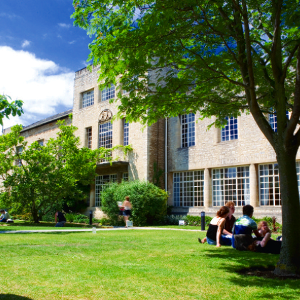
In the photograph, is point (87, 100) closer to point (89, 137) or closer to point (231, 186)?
point (89, 137)

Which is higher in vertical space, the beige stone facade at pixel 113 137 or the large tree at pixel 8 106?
the beige stone facade at pixel 113 137

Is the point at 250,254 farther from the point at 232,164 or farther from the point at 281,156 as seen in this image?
the point at 232,164

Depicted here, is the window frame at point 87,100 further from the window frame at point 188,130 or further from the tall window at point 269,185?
the tall window at point 269,185

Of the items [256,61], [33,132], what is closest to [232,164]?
[256,61]

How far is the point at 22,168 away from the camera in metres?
23.8

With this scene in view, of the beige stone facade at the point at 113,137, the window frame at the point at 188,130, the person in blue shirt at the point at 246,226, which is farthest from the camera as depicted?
the beige stone facade at the point at 113,137

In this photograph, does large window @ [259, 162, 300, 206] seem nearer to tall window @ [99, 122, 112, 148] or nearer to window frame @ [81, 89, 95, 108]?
tall window @ [99, 122, 112, 148]

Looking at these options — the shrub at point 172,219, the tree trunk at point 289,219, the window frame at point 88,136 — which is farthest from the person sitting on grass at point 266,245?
the window frame at point 88,136

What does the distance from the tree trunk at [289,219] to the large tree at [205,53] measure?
16 mm

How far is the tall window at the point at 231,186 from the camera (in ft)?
67.9

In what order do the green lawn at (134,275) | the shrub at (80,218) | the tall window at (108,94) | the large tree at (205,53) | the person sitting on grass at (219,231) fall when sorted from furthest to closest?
1. the tall window at (108,94)
2. the shrub at (80,218)
3. the person sitting on grass at (219,231)
4. the large tree at (205,53)
5. the green lawn at (134,275)

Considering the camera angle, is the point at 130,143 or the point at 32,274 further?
the point at 130,143

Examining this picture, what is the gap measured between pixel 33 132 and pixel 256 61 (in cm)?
3379

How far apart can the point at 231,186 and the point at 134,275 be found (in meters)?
16.5
